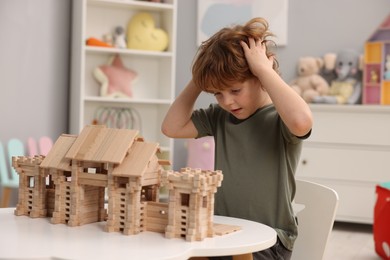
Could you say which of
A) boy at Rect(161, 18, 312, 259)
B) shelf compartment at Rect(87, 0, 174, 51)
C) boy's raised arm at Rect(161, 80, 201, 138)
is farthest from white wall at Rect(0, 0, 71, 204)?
boy at Rect(161, 18, 312, 259)

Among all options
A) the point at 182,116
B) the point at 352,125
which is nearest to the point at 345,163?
the point at 352,125

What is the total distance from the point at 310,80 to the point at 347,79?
0.77 ft

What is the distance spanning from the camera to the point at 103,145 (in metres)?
1.36

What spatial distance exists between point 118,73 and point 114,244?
3.15m

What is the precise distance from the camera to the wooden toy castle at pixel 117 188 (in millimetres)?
1280

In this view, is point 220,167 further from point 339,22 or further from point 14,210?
point 339,22

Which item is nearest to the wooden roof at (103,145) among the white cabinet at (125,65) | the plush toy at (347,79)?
the white cabinet at (125,65)

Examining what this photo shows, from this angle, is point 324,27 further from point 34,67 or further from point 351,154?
point 34,67

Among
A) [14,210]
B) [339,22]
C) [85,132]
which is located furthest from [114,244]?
[339,22]

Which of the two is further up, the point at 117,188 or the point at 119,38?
the point at 119,38

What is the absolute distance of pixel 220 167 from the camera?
1.65m

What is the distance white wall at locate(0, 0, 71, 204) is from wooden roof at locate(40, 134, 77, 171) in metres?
2.62

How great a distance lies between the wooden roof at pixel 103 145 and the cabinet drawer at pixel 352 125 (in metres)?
2.83

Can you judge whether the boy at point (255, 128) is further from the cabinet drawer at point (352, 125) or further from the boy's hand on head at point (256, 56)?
the cabinet drawer at point (352, 125)
